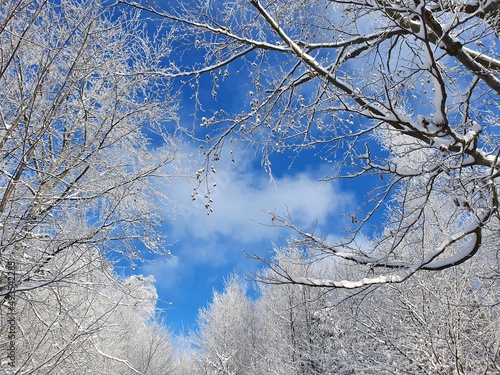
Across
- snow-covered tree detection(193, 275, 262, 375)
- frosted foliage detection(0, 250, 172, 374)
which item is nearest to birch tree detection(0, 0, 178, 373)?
frosted foliage detection(0, 250, 172, 374)

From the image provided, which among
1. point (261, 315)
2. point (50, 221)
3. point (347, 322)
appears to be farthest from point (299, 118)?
point (261, 315)

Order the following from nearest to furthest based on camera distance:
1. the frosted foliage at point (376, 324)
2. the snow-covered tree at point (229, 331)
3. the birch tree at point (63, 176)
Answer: the birch tree at point (63, 176), the frosted foliage at point (376, 324), the snow-covered tree at point (229, 331)

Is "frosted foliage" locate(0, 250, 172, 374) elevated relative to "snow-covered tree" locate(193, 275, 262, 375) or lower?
lower

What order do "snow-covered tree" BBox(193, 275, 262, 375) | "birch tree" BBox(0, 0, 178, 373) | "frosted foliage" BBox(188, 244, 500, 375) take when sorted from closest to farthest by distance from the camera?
1. "birch tree" BBox(0, 0, 178, 373)
2. "frosted foliage" BBox(188, 244, 500, 375)
3. "snow-covered tree" BBox(193, 275, 262, 375)

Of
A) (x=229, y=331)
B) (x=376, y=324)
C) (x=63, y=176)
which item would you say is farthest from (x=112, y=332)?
(x=229, y=331)

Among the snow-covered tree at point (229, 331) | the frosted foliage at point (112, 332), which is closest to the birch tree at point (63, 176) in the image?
the frosted foliage at point (112, 332)

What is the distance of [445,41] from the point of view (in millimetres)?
2311

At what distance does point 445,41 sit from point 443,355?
19.2 feet

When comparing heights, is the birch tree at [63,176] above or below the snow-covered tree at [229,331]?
below

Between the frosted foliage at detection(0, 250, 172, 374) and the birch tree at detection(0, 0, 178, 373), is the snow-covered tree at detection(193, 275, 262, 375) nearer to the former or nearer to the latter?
the frosted foliage at detection(0, 250, 172, 374)

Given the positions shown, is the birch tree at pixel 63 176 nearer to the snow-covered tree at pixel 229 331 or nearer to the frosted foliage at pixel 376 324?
the frosted foliage at pixel 376 324

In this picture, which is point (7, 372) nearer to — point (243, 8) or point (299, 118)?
point (299, 118)

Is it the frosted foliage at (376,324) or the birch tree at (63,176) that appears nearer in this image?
the birch tree at (63,176)

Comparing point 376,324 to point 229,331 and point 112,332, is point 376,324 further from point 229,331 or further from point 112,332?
point 229,331
